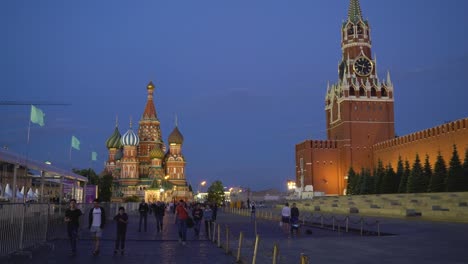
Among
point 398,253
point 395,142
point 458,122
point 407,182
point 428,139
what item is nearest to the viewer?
point 398,253

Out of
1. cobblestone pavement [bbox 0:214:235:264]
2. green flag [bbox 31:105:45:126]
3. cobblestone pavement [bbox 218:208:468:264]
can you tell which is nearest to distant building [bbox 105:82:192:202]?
green flag [bbox 31:105:45:126]

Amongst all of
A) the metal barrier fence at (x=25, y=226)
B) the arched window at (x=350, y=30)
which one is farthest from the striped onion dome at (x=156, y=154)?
the metal barrier fence at (x=25, y=226)

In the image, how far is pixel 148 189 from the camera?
71562mm

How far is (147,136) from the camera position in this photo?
80688 millimetres

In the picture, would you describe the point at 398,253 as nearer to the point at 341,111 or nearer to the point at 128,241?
the point at 128,241

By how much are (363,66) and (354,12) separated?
999 cm

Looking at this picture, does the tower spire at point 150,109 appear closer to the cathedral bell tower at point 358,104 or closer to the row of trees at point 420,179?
the cathedral bell tower at point 358,104

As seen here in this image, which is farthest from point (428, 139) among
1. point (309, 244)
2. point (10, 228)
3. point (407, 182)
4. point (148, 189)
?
point (10, 228)

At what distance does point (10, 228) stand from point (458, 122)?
45.7m

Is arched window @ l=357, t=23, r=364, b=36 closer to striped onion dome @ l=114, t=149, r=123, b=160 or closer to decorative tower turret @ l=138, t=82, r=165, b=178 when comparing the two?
decorative tower turret @ l=138, t=82, r=165, b=178

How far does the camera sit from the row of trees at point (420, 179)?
37.4 m

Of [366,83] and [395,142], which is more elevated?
[366,83]

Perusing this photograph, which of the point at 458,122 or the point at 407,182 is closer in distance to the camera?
the point at 407,182

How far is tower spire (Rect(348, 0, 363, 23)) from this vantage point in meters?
78.8
